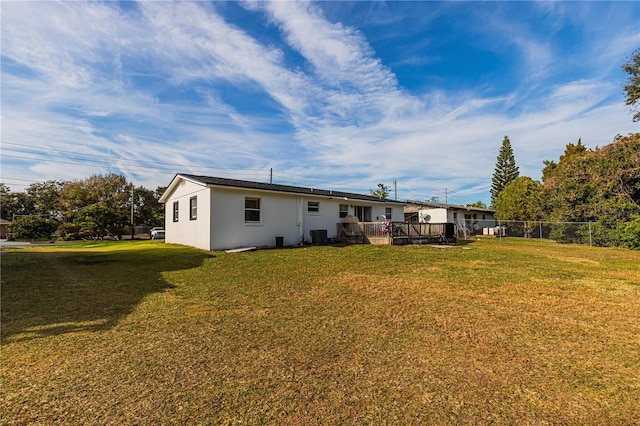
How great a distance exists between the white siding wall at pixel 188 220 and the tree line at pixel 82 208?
1424 centimetres

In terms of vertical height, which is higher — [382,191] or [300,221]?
[382,191]

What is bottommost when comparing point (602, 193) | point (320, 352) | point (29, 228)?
point (320, 352)

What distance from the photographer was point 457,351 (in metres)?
3.34

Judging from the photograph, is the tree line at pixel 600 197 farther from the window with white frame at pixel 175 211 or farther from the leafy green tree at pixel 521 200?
the window with white frame at pixel 175 211

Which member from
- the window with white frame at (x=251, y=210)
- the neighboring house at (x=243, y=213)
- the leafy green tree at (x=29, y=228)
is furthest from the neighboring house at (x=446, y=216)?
the leafy green tree at (x=29, y=228)

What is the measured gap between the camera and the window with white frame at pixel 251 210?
14000mm

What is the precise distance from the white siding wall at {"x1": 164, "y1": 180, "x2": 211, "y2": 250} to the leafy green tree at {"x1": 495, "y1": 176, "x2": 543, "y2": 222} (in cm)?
2615

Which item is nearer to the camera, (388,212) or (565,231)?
(565,231)

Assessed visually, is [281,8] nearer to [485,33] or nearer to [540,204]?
[485,33]

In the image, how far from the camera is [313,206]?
659 inches

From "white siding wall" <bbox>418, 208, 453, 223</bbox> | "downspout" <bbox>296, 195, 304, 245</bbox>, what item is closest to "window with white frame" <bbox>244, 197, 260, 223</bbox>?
"downspout" <bbox>296, 195, 304, 245</bbox>

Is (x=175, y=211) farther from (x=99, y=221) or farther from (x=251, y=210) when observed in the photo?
(x=99, y=221)

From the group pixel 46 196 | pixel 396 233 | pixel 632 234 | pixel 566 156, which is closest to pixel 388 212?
pixel 396 233

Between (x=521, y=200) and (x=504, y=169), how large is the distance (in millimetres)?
18956
